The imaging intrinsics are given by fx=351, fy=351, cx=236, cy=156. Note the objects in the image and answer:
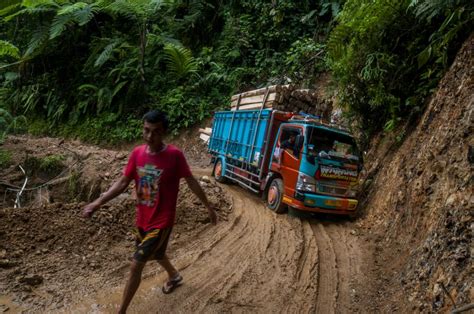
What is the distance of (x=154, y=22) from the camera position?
17625 mm

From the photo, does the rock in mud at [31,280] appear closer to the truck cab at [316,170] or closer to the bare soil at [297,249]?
the bare soil at [297,249]

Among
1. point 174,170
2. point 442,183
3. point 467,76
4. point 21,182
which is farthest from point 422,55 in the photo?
point 21,182

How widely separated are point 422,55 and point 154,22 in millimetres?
14495

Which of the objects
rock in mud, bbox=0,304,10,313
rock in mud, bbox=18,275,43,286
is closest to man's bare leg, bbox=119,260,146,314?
rock in mud, bbox=0,304,10,313

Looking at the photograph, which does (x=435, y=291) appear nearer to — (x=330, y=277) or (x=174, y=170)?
(x=330, y=277)

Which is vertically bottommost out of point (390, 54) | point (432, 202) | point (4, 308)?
point (4, 308)

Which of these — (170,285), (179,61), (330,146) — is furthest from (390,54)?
(179,61)

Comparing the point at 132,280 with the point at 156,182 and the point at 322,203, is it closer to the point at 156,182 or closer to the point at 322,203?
the point at 156,182

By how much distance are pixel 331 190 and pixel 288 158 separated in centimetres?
104

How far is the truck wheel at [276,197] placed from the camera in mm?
7105

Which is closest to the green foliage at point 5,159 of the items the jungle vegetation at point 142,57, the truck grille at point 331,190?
the jungle vegetation at point 142,57

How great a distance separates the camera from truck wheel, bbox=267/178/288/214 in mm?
7105

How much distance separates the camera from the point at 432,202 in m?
4.77

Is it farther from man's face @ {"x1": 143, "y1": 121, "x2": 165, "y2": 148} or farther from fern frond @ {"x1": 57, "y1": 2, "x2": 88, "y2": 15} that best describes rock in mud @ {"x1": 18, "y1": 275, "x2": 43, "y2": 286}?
fern frond @ {"x1": 57, "y1": 2, "x2": 88, "y2": 15}
